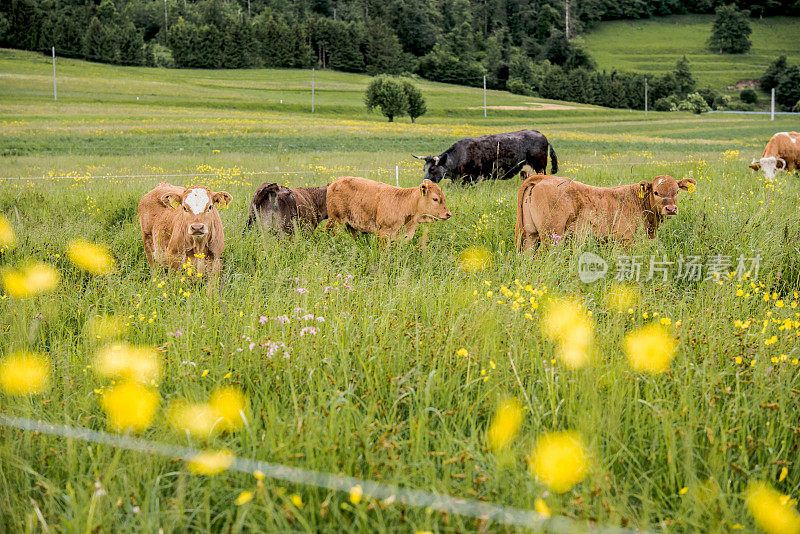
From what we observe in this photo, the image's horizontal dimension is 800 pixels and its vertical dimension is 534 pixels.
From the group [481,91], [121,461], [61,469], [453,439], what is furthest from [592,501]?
[481,91]

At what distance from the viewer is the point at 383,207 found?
8.37 meters

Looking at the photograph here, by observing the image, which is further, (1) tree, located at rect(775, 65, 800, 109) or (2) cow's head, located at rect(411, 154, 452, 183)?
(1) tree, located at rect(775, 65, 800, 109)

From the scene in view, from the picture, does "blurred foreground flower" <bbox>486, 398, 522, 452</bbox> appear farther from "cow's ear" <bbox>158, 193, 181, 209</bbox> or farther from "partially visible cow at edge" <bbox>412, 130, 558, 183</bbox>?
"partially visible cow at edge" <bbox>412, 130, 558, 183</bbox>

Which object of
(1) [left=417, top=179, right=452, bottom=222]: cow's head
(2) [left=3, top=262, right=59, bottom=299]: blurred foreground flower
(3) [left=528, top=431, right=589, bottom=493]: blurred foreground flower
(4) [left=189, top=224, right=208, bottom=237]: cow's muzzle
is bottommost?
(3) [left=528, top=431, right=589, bottom=493]: blurred foreground flower

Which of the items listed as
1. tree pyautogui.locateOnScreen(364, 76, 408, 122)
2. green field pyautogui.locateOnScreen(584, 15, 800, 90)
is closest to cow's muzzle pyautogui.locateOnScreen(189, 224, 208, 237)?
tree pyautogui.locateOnScreen(364, 76, 408, 122)

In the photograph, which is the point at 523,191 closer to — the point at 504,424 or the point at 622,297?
the point at 622,297

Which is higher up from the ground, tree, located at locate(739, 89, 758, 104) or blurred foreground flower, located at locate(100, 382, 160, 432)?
tree, located at locate(739, 89, 758, 104)

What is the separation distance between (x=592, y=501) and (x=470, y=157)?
12277 mm

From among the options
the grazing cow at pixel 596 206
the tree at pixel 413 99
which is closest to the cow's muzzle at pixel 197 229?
the grazing cow at pixel 596 206

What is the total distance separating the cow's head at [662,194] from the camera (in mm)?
6961

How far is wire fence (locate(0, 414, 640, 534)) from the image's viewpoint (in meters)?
2.25

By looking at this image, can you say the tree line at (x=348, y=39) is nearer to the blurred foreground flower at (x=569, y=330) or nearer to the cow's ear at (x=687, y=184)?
the cow's ear at (x=687, y=184)

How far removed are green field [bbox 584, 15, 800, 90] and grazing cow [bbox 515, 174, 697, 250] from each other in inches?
3992

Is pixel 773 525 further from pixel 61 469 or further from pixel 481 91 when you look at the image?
pixel 481 91
